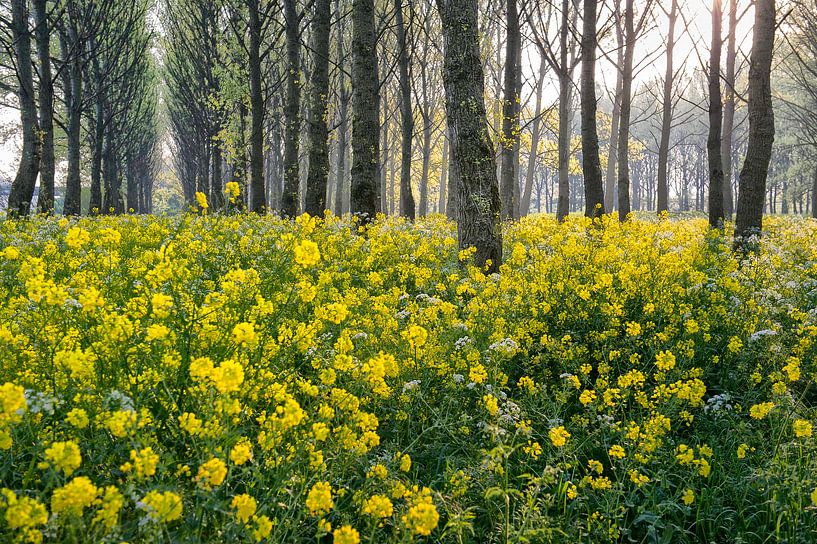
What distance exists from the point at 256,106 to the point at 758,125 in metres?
9.88

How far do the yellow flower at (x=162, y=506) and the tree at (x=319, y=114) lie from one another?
8514 millimetres

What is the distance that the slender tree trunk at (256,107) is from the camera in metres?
11.0

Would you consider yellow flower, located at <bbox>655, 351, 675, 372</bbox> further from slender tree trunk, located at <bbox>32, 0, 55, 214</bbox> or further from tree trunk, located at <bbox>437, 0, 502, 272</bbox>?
slender tree trunk, located at <bbox>32, 0, 55, 214</bbox>

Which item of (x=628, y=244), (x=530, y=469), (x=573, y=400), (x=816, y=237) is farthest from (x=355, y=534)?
(x=816, y=237)

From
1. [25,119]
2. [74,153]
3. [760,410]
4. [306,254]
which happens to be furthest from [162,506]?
[74,153]

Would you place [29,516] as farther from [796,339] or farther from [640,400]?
[796,339]

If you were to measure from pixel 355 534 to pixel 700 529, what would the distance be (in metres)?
1.96

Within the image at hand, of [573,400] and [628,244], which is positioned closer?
[573,400]

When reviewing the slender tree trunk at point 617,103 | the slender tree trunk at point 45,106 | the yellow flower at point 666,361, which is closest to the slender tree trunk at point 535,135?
the slender tree trunk at point 617,103

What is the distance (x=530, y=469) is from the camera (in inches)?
111

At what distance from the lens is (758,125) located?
784 centimetres

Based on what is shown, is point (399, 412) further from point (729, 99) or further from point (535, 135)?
point (535, 135)

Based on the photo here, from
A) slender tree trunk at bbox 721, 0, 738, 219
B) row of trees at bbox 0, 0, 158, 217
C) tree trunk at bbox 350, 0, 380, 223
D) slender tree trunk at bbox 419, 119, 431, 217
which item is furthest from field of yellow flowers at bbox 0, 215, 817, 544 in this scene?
slender tree trunk at bbox 419, 119, 431, 217

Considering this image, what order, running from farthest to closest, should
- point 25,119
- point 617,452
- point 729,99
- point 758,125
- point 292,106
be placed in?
point 729,99 → point 292,106 → point 25,119 → point 758,125 → point 617,452
